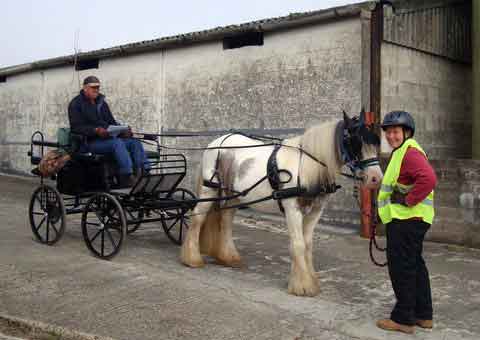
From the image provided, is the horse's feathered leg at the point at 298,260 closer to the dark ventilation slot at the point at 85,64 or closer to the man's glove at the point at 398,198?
the man's glove at the point at 398,198

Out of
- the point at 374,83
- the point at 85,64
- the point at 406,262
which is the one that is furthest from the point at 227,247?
the point at 85,64

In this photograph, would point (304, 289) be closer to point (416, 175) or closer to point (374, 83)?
point (416, 175)

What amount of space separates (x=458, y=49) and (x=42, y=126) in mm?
11374

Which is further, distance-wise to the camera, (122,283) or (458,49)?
(458,49)

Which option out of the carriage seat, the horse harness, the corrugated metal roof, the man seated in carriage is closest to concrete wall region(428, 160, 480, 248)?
the corrugated metal roof

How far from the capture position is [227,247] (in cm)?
638

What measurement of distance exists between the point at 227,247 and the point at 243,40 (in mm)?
5681

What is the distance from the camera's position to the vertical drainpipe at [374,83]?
27.3 feet

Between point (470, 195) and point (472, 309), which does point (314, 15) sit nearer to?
point (470, 195)

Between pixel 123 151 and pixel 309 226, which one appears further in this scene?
pixel 123 151

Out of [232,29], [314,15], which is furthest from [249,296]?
[232,29]

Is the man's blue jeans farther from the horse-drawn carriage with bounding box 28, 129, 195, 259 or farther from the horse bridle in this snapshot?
the horse bridle

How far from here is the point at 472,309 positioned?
489 cm

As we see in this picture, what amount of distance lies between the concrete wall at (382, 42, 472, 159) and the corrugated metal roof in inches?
38.1
